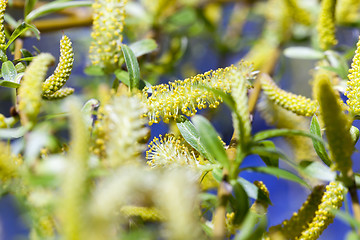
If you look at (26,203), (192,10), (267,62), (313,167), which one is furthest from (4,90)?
(313,167)

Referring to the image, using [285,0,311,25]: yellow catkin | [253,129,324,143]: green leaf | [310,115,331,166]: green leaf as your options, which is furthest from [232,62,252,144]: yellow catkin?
[285,0,311,25]: yellow catkin

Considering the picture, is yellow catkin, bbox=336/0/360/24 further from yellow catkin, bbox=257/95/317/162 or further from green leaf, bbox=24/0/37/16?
green leaf, bbox=24/0/37/16

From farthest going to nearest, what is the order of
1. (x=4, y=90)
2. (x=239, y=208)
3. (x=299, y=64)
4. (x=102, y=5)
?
1. (x=299, y=64)
2. (x=4, y=90)
3. (x=102, y=5)
4. (x=239, y=208)

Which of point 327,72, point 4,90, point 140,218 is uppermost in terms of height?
point 327,72

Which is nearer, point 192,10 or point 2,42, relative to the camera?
point 2,42

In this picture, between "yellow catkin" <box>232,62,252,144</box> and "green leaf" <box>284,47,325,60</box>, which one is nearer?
"yellow catkin" <box>232,62,252,144</box>

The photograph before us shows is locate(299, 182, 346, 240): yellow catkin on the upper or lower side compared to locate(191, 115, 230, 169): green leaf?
lower

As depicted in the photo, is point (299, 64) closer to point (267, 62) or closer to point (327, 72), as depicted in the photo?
point (267, 62)
